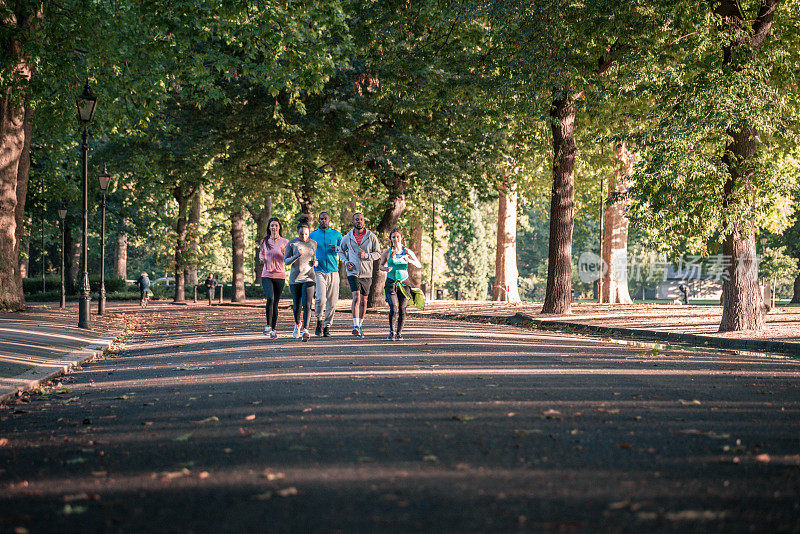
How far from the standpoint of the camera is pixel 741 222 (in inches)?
689

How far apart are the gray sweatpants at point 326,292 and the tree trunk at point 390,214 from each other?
46.8ft

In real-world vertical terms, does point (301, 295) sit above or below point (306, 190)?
below

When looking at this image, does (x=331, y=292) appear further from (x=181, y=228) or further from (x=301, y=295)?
(x=181, y=228)

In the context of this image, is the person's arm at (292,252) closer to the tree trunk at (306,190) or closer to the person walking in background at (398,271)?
the person walking in background at (398,271)

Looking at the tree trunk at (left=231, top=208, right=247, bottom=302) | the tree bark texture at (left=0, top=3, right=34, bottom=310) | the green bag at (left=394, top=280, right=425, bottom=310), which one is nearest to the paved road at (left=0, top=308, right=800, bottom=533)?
the green bag at (left=394, top=280, right=425, bottom=310)

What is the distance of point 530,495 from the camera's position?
451cm

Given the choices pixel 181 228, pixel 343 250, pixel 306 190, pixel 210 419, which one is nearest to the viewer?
pixel 210 419

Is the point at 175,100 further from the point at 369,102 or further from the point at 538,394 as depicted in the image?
the point at 538,394

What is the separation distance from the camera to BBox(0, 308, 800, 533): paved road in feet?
13.8

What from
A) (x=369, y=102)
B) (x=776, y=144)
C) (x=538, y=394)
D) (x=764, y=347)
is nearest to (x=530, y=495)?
(x=538, y=394)

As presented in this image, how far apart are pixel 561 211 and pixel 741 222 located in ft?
24.9

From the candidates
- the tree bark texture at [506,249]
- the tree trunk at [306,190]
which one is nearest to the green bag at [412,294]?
the tree trunk at [306,190]

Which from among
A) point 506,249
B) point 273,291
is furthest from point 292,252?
point 506,249

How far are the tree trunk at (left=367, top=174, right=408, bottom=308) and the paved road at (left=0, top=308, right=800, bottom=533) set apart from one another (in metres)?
21.0
